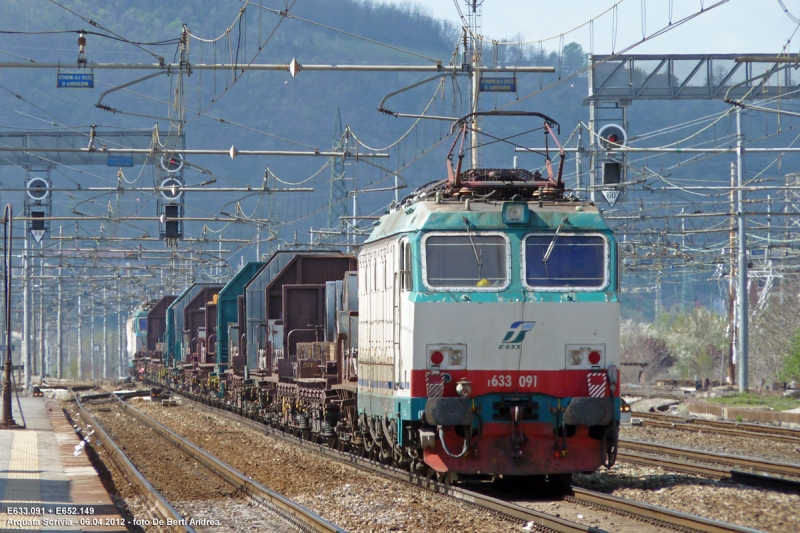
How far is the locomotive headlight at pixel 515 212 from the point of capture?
12.9 metres

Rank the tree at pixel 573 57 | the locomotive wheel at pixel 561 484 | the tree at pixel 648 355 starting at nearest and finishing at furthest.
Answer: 1. the locomotive wheel at pixel 561 484
2. the tree at pixel 648 355
3. the tree at pixel 573 57

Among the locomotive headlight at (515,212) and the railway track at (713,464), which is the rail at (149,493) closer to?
the locomotive headlight at (515,212)

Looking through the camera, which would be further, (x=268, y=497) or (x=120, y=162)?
(x=120, y=162)

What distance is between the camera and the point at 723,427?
2433 cm

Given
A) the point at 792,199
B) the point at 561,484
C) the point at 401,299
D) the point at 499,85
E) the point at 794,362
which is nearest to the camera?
the point at 401,299

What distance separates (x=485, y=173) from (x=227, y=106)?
546ft

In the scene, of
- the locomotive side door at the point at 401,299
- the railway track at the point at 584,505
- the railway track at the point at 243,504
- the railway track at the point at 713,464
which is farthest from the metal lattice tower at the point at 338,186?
the railway track at the point at 584,505

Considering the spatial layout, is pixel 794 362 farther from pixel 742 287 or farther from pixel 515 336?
pixel 515 336

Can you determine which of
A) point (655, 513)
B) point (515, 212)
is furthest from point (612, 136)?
point (655, 513)

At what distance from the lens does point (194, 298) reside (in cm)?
4575

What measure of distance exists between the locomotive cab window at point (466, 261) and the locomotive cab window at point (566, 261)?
326 millimetres

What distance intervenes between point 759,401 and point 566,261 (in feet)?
Result: 70.2

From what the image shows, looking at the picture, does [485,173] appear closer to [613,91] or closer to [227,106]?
[613,91]

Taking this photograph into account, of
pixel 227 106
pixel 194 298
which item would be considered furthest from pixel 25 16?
pixel 194 298
